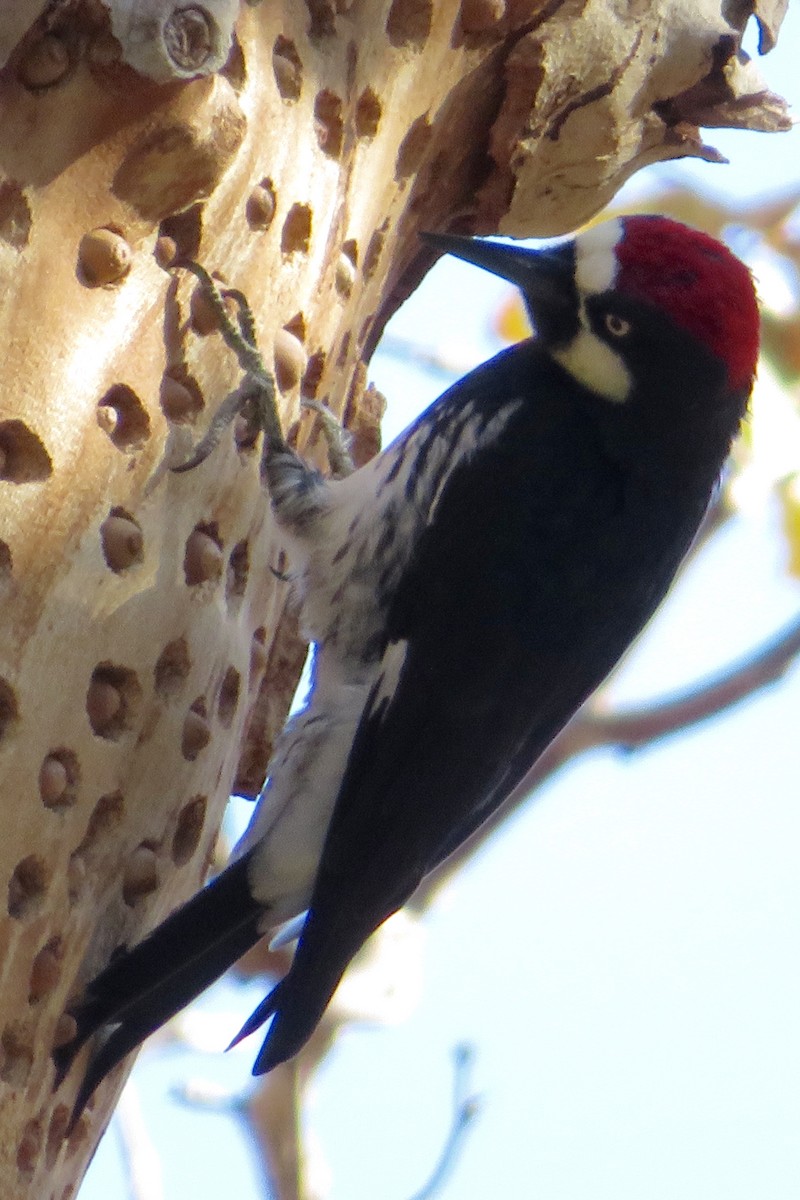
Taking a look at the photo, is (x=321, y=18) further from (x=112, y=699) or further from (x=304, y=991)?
(x=304, y=991)

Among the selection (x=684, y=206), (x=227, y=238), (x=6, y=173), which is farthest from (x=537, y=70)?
(x=684, y=206)

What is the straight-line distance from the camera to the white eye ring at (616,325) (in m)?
2.28

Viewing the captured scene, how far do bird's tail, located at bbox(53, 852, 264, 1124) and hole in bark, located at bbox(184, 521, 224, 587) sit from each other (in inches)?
13.8

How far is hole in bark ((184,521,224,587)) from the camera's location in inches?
73.0

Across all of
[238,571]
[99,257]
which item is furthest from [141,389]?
[238,571]

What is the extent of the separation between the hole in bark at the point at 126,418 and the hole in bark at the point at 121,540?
0.25 ft

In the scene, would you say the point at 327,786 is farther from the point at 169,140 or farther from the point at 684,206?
the point at 684,206

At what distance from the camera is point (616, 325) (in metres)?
2.29

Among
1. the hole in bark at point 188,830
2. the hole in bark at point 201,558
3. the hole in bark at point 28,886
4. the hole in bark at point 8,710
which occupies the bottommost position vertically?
the hole in bark at point 28,886

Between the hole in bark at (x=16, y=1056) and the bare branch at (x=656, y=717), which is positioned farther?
the bare branch at (x=656, y=717)

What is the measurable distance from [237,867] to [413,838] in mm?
224

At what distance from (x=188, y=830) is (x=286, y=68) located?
0.93 metres

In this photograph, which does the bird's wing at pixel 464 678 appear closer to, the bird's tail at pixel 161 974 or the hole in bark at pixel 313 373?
the bird's tail at pixel 161 974

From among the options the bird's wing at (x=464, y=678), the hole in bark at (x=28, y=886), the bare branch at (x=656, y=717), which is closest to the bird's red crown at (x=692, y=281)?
the bird's wing at (x=464, y=678)
